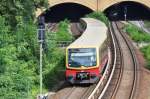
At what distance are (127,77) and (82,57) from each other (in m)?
6.82

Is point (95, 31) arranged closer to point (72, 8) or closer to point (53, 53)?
point (53, 53)

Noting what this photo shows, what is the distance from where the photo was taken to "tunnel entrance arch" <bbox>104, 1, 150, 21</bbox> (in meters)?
94.7

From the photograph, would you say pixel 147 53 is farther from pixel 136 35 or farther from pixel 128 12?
pixel 128 12

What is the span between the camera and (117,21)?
90.9m

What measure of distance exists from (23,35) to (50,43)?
14.4 feet

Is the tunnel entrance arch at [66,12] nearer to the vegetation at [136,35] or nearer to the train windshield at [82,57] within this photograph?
the vegetation at [136,35]

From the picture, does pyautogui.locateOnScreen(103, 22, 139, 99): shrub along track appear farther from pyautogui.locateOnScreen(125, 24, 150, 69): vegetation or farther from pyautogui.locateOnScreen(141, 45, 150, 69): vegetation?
pyautogui.locateOnScreen(125, 24, 150, 69): vegetation

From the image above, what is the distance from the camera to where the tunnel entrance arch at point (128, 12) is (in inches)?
3729

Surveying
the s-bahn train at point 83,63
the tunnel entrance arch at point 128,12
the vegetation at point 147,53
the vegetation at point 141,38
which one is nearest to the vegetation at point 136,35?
the vegetation at point 141,38

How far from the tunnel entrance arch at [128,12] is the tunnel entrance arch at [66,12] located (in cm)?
A: 445

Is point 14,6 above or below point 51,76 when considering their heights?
above

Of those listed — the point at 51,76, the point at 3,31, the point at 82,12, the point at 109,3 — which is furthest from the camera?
the point at 82,12

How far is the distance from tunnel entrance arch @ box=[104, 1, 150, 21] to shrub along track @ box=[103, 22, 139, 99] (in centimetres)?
3336

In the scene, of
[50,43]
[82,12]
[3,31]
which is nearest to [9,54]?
[3,31]
